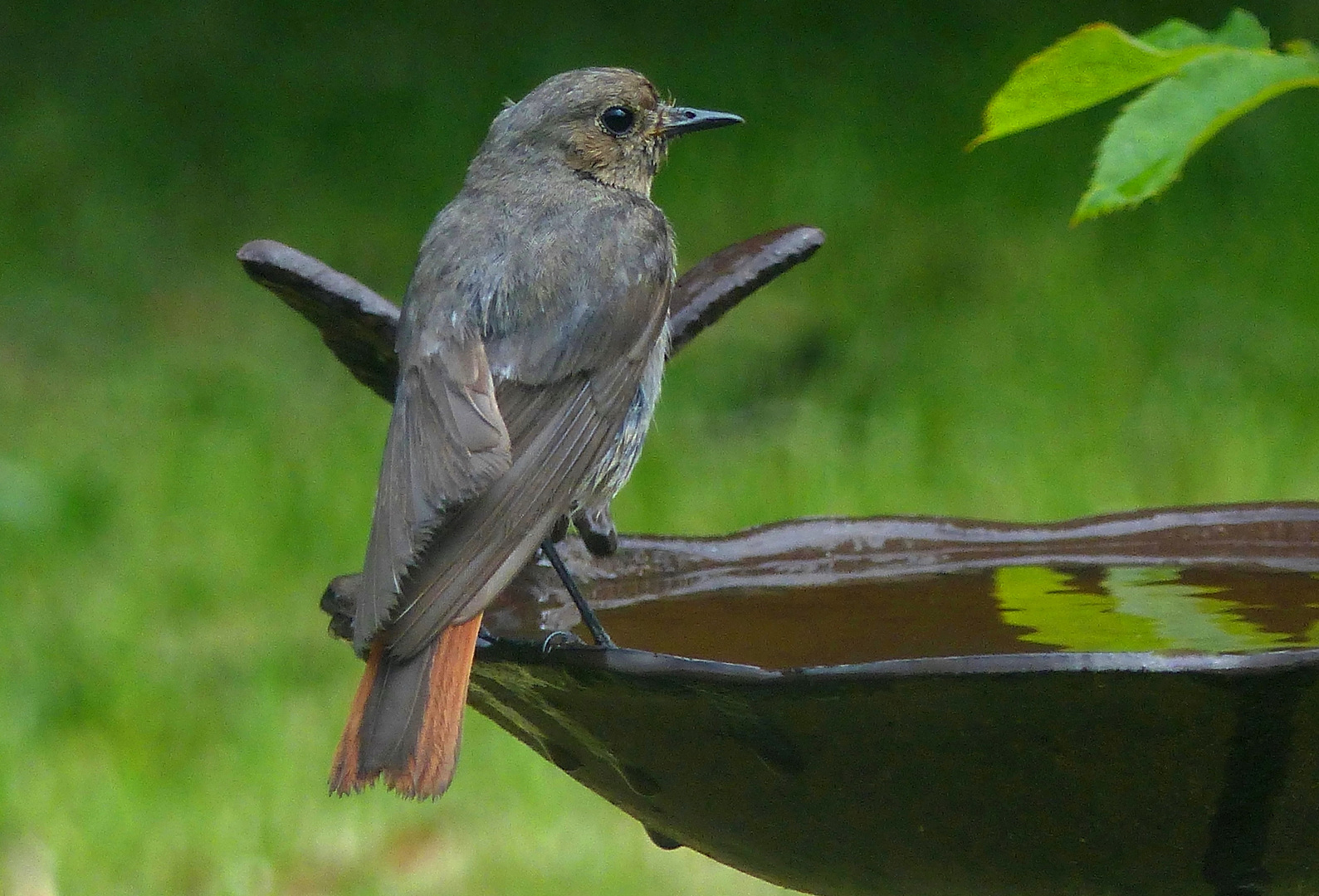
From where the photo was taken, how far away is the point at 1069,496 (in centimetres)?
531

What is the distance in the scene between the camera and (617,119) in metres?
3.08

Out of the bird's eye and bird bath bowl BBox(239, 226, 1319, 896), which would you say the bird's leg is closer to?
bird bath bowl BBox(239, 226, 1319, 896)

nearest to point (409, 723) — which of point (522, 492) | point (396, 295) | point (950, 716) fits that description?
point (522, 492)

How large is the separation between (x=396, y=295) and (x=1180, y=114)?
5707mm

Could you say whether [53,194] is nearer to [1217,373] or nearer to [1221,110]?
[1217,373]

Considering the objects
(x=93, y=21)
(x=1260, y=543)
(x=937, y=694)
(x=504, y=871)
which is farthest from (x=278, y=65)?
(x=937, y=694)

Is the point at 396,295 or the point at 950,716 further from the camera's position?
the point at 396,295

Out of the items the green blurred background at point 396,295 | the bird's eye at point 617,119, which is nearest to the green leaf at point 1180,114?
the bird's eye at point 617,119

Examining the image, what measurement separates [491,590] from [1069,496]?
137 inches

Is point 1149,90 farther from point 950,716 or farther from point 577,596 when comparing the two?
point 577,596

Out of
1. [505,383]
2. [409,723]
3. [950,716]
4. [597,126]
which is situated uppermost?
[597,126]

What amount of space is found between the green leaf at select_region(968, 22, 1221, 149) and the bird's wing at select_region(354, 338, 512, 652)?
94cm

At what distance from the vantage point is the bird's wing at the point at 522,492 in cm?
206

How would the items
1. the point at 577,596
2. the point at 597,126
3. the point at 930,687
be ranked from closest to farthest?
the point at 930,687, the point at 577,596, the point at 597,126
